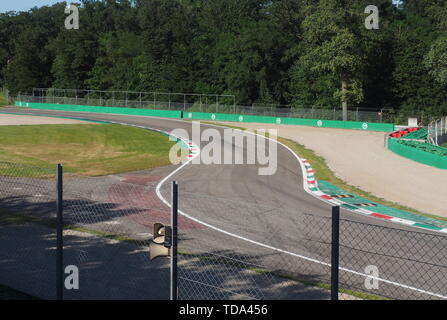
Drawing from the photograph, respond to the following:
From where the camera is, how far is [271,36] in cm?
7319

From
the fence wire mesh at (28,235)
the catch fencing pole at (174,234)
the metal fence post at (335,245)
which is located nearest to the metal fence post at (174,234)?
the catch fencing pole at (174,234)

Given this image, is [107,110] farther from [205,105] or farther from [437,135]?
[437,135]

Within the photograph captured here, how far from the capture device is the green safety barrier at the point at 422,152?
26.1 metres

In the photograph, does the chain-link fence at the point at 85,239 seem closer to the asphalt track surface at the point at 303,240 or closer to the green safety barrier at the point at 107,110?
the asphalt track surface at the point at 303,240

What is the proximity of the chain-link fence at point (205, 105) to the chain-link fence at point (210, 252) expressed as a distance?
4161 cm

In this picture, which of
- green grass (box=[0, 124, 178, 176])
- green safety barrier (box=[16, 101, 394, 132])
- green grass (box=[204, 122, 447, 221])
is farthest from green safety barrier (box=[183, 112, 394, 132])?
green grass (box=[204, 122, 447, 221])

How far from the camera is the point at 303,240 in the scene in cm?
1251

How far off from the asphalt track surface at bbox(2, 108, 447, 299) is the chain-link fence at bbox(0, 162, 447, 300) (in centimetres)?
3

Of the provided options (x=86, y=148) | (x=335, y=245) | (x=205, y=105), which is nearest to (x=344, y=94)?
(x=205, y=105)

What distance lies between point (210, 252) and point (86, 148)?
2326 centimetres

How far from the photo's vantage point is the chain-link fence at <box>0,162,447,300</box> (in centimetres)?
898

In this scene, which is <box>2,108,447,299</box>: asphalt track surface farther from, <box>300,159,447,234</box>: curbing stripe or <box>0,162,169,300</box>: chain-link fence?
<box>0,162,169,300</box>: chain-link fence
